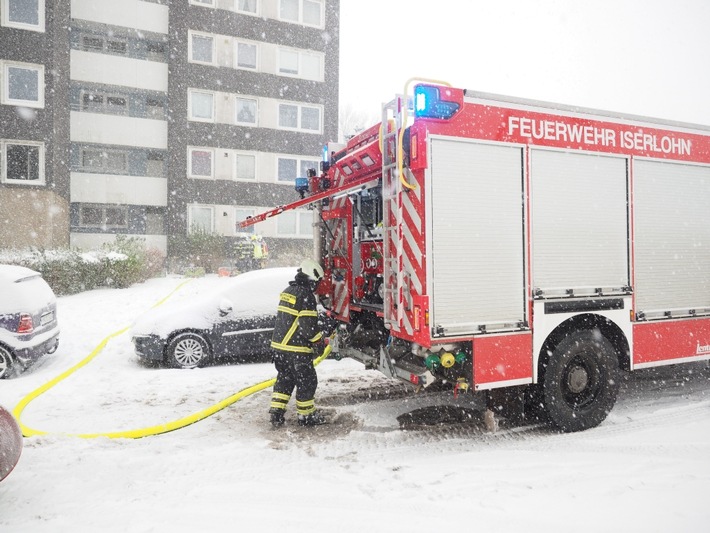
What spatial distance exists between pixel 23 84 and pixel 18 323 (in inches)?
666

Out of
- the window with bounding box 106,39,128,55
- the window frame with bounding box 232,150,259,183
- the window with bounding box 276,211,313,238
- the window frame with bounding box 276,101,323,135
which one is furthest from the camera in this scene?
the window frame with bounding box 276,101,323,135

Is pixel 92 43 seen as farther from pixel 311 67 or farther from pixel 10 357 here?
pixel 10 357

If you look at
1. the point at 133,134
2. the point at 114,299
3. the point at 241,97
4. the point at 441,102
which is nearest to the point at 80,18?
the point at 133,134

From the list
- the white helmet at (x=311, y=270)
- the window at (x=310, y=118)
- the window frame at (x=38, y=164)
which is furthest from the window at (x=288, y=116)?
the white helmet at (x=311, y=270)

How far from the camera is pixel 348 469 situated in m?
4.08

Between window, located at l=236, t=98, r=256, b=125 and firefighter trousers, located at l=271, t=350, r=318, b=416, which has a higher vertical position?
window, located at l=236, t=98, r=256, b=125

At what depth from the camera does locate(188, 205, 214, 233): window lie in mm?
23094

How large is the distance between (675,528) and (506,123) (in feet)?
10.8

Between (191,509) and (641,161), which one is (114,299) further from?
(641,161)

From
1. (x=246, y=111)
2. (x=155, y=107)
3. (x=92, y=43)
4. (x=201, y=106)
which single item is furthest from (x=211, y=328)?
(x=92, y=43)

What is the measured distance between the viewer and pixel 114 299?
13.6m

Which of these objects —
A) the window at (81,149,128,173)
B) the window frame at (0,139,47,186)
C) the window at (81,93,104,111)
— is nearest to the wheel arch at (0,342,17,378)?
the window frame at (0,139,47,186)

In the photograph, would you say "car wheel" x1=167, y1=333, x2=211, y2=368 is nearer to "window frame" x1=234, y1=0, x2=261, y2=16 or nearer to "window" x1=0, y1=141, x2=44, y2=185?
"window" x1=0, y1=141, x2=44, y2=185

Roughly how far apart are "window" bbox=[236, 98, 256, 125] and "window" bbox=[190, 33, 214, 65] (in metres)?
2.23
